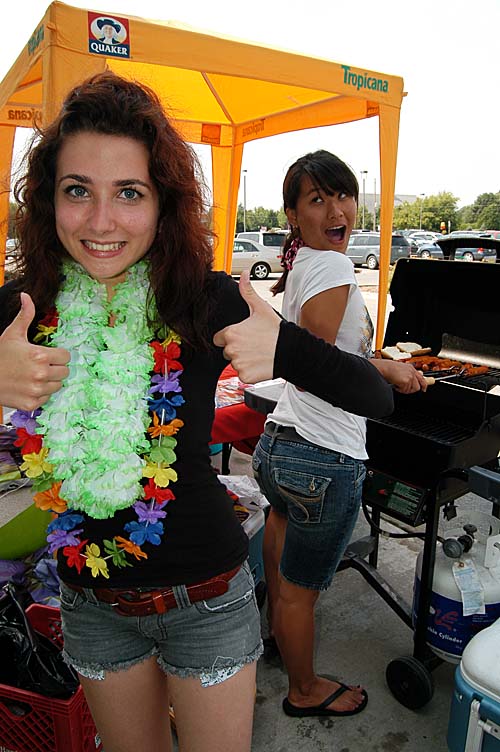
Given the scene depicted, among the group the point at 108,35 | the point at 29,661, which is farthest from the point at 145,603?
the point at 108,35

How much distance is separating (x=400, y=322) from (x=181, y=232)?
1.79m

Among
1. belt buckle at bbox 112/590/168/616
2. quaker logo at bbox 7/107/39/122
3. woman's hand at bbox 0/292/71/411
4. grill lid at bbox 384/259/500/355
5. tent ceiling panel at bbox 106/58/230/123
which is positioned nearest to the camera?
woman's hand at bbox 0/292/71/411

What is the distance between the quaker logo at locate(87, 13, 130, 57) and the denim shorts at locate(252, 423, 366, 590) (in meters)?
2.89

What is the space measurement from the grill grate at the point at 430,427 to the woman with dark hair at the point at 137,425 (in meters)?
1.03

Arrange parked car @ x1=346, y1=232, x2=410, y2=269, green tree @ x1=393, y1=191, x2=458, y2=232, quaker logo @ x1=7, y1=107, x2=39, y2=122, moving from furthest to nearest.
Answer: green tree @ x1=393, y1=191, x2=458, y2=232
parked car @ x1=346, y1=232, x2=410, y2=269
quaker logo @ x1=7, y1=107, x2=39, y2=122

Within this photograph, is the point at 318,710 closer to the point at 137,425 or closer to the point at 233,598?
the point at 233,598

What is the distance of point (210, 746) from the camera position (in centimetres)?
112

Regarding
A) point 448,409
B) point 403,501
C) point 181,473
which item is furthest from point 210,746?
point 448,409

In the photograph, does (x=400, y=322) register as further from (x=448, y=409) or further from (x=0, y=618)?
(x=0, y=618)

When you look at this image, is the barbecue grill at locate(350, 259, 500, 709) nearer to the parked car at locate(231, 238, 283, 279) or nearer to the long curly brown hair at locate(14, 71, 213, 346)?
the long curly brown hair at locate(14, 71, 213, 346)

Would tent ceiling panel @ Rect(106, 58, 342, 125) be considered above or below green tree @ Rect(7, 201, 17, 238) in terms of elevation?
above

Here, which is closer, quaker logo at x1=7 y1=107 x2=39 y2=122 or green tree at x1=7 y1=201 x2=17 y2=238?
green tree at x1=7 y1=201 x2=17 y2=238

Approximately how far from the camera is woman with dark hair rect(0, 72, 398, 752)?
44.4 inches

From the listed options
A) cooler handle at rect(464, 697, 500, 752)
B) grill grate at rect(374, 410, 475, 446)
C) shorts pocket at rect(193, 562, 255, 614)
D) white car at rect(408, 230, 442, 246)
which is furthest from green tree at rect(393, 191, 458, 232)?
shorts pocket at rect(193, 562, 255, 614)
